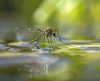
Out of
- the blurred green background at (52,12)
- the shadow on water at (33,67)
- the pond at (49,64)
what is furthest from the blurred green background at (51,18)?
the shadow on water at (33,67)

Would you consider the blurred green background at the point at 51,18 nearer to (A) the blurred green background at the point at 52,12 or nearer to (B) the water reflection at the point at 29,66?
(A) the blurred green background at the point at 52,12

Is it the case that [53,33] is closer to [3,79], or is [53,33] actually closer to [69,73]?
→ [69,73]

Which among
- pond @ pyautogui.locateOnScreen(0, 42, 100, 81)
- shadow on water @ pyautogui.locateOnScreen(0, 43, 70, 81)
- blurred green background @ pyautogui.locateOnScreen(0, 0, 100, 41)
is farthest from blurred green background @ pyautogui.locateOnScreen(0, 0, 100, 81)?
shadow on water @ pyautogui.locateOnScreen(0, 43, 70, 81)

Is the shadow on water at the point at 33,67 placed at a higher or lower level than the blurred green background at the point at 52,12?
lower

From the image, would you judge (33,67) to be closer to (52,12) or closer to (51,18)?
(51,18)

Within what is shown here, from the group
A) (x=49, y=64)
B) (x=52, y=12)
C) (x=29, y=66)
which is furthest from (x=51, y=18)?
(x=29, y=66)

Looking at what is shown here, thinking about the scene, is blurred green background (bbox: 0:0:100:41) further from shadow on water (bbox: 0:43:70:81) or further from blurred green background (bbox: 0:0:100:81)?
shadow on water (bbox: 0:43:70:81)

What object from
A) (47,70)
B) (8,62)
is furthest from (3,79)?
(8,62)

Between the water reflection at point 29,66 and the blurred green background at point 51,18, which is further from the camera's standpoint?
the blurred green background at point 51,18

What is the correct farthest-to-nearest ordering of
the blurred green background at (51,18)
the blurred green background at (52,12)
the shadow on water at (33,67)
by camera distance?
the blurred green background at (52,12)
the blurred green background at (51,18)
the shadow on water at (33,67)

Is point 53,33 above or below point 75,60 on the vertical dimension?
above

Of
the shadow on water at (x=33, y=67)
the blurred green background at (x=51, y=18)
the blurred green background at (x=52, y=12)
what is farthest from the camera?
the blurred green background at (x=52, y=12)
